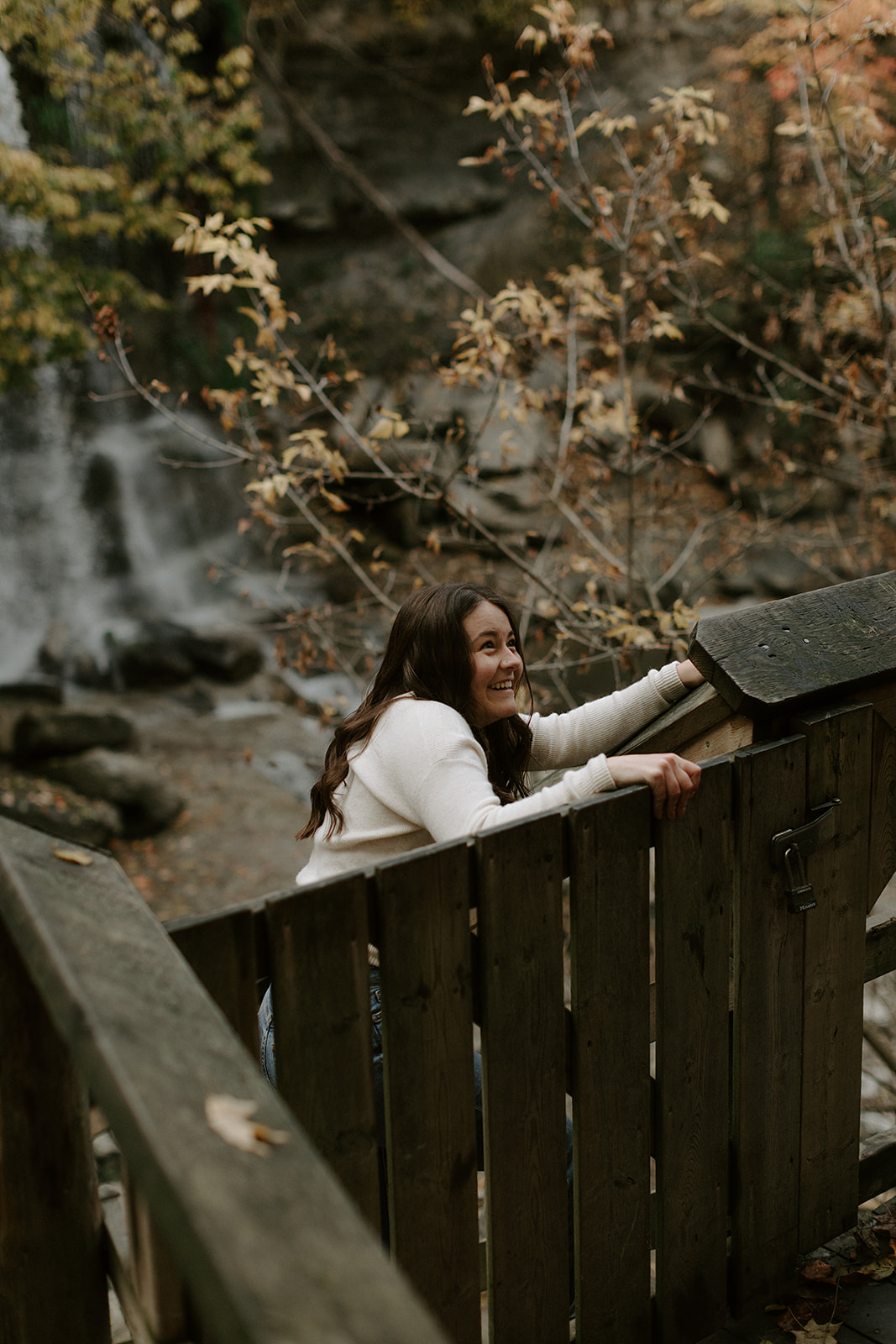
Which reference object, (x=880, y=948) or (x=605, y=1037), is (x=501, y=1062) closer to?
(x=605, y=1037)

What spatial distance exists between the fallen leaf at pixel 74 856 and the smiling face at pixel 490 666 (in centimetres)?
114

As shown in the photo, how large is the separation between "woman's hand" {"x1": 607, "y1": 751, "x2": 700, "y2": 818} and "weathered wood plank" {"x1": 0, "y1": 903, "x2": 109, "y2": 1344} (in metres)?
1.01

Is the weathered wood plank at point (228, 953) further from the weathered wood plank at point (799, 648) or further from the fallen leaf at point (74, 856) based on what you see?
the weathered wood plank at point (799, 648)

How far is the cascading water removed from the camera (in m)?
12.9

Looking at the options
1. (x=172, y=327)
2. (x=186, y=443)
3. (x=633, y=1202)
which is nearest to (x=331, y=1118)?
(x=633, y=1202)

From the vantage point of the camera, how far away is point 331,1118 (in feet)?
5.35

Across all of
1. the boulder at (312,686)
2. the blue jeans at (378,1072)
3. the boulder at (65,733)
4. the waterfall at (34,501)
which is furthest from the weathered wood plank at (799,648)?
the waterfall at (34,501)

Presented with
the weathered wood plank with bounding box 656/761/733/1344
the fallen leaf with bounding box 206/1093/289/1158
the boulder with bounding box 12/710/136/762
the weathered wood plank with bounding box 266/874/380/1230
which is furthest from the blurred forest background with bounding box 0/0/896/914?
the fallen leaf with bounding box 206/1093/289/1158

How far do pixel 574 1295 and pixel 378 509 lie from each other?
40.9 ft

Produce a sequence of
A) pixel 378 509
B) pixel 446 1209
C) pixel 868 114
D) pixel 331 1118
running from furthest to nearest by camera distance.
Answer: pixel 378 509 → pixel 868 114 → pixel 446 1209 → pixel 331 1118

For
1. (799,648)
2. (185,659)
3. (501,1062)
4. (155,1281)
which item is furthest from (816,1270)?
(185,659)

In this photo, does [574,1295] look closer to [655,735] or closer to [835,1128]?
[835,1128]

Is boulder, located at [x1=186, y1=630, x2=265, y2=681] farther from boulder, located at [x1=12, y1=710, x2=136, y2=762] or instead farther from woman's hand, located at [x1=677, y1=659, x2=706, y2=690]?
woman's hand, located at [x1=677, y1=659, x2=706, y2=690]

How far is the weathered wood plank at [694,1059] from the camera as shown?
197cm
